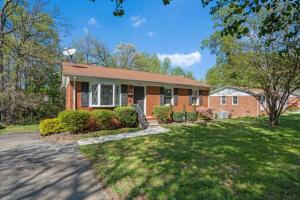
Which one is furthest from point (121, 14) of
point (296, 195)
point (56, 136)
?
point (56, 136)

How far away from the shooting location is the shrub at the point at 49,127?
9234 mm

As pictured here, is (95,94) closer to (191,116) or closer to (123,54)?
(191,116)

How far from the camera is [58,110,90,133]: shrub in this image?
9.05m

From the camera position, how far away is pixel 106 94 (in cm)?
1280

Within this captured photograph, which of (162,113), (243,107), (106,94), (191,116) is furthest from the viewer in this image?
(243,107)

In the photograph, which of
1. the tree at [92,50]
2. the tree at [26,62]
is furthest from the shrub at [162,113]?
the tree at [92,50]

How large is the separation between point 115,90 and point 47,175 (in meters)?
8.85

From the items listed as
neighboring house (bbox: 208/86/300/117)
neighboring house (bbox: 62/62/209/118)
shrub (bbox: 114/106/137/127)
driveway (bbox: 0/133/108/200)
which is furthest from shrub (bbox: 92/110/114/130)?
neighboring house (bbox: 208/86/300/117)

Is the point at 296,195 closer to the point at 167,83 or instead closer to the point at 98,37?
the point at 167,83

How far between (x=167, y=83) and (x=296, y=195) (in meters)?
12.7

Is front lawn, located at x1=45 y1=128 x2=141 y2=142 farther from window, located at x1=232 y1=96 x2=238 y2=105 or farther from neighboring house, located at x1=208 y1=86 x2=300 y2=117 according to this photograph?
window, located at x1=232 y1=96 x2=238 y2=105

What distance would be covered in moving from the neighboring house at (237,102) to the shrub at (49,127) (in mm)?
18662

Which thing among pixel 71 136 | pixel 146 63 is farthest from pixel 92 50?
pixel 71 136

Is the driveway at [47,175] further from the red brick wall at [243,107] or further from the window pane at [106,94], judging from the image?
the red brick wall at [243,107]
